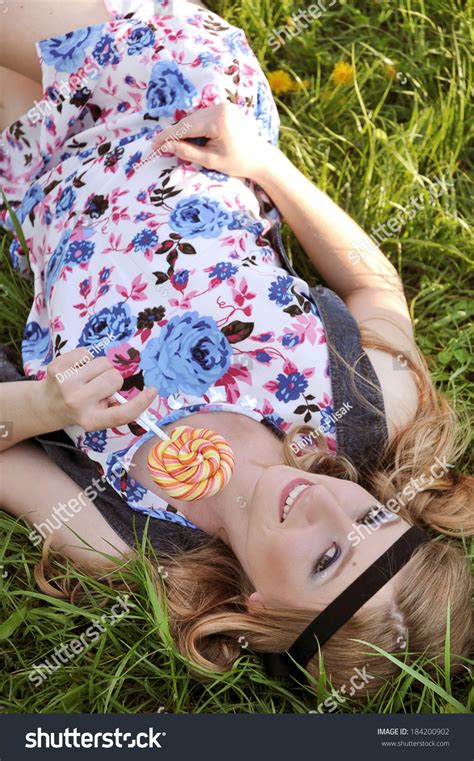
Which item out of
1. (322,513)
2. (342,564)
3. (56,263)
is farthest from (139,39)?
(342,564)

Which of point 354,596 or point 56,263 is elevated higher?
point 56,263

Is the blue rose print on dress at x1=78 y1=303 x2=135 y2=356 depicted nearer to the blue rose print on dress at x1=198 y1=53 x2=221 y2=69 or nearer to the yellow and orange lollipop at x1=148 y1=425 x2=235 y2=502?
the yellow and orange lollipop at x1=148 y1=425 x2=235 y2=502

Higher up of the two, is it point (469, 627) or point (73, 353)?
point (73, 353)

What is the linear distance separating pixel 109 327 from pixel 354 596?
0.92 metres

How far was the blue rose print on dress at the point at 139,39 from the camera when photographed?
217 cm

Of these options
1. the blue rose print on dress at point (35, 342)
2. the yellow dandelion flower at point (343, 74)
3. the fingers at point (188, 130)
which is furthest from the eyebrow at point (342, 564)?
the yellow dandelion flower at point (343, 74)

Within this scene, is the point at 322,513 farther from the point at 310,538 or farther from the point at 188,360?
the point at 188,360

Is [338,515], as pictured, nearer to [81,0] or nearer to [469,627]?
[469,627]

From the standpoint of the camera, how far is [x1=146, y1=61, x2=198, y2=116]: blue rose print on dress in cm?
214

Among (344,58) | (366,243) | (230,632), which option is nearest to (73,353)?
(230,632)

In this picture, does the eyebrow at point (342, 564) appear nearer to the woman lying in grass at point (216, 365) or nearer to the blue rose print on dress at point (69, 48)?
the woman lying in grass at point (216, 365)

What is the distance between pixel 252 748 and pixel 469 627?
1.89 ft

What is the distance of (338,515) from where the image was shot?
1637 mm

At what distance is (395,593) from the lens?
1.65 metres
